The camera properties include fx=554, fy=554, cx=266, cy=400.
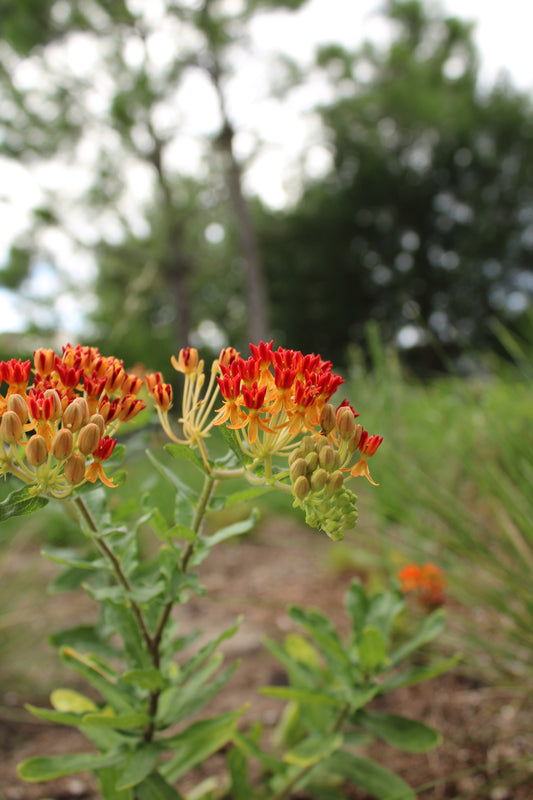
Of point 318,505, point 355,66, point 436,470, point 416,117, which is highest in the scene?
point 355,66

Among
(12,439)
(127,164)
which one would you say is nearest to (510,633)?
(12,439)

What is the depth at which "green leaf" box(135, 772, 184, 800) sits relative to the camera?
2.52ft

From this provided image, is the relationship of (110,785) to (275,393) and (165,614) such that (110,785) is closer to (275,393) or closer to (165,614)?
(165,614)

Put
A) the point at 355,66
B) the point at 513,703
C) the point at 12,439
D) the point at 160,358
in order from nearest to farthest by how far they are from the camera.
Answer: the point at 12,439, the point at 513,703, the point at 355,66, the point at 160,358

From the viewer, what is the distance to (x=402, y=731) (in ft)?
3.01

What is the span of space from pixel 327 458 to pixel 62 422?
11.2 inches

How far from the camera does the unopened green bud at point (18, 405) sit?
22.0 inches

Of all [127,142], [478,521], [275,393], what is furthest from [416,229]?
[275,393]

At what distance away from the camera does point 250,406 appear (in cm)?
57

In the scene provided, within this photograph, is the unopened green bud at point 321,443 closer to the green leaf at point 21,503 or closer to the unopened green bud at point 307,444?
the unopened green bud at point 307,444

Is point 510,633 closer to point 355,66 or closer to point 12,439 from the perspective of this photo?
point 12,439

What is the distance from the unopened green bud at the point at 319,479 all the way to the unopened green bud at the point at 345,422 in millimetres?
49

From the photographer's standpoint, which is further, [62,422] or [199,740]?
[199,740]

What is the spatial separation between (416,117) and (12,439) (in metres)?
12.7
